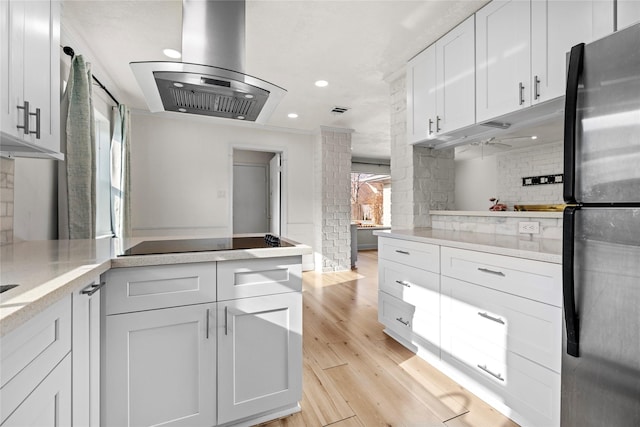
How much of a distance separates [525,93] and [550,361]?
1505mm

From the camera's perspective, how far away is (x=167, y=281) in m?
1.25

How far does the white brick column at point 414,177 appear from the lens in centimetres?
283

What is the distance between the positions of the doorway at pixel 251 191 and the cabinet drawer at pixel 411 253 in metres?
3.69

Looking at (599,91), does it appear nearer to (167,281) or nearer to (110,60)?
(167,281)

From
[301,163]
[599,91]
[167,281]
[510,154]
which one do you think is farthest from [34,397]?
[510,154]

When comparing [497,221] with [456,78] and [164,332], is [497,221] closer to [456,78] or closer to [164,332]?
[456,78]

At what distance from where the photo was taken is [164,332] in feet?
4.13

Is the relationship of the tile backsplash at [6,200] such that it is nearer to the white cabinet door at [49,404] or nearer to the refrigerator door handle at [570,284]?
the white cabinet door at [49,404]

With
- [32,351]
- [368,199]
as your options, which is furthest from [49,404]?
[368,199]

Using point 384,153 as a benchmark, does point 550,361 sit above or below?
below

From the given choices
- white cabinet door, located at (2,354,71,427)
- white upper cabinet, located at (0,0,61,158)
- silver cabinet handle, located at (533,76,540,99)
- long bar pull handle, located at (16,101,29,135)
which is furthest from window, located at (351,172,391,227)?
white cabinet door, located at (2,354,71,427)

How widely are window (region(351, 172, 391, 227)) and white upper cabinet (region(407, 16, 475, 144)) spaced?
18.9 ft

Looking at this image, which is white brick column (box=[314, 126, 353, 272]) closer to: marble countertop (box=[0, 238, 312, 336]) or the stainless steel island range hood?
the stainless steel island range hood

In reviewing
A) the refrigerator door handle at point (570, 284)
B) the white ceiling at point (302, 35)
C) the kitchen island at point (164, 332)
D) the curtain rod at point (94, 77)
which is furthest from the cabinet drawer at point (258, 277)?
the curtain rod at point (94, 77)
